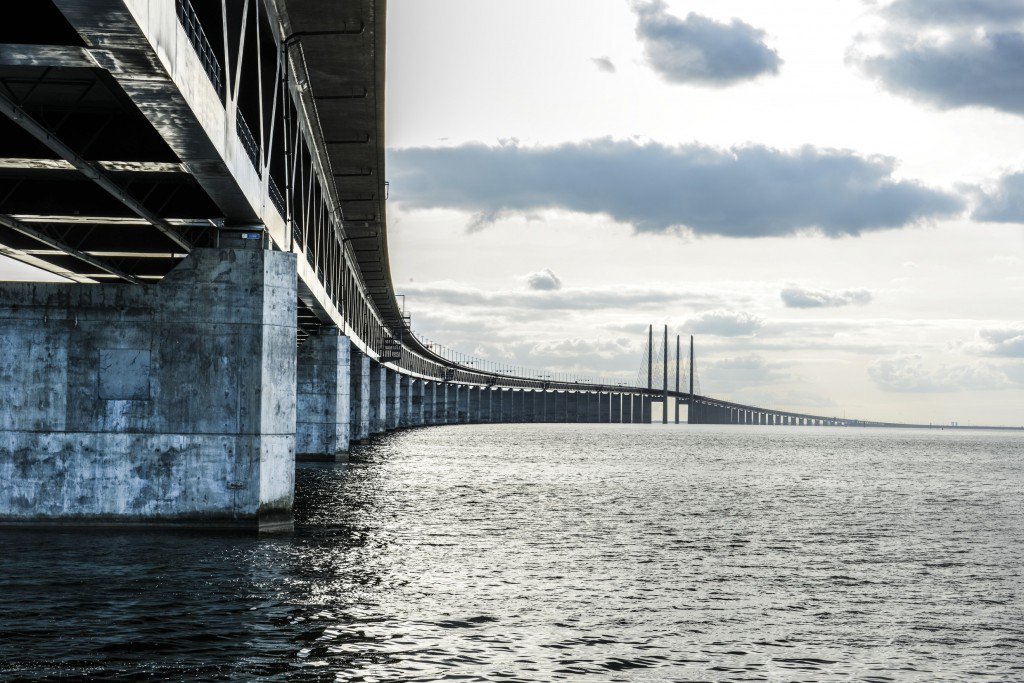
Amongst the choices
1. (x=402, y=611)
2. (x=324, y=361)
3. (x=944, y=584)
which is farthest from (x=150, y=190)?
(x=324, y=361)

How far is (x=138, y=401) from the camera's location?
78.8 feet

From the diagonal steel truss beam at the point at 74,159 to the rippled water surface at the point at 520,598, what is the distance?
6.86 meters

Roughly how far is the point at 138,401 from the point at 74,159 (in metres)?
6.71

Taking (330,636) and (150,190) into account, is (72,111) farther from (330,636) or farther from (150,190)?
(330,636)

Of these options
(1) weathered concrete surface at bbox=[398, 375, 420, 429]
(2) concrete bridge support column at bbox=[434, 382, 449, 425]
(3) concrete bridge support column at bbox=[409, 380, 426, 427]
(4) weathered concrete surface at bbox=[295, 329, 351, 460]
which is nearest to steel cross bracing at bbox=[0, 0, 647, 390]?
(4) weathered concrete surface at bbox=[295, 329, 351, 460]

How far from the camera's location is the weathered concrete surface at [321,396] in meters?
55.9

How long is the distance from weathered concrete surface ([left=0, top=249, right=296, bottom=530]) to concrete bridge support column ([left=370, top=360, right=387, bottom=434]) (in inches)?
2892

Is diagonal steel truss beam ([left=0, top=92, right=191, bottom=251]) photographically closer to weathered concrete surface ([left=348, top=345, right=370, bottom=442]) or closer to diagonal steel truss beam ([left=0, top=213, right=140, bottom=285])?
diagonal steel truss beam ([left=0, top=213, right=140, bottom=285])

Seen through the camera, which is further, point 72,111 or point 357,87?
point 357,87

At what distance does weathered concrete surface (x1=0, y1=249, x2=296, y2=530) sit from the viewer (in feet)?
78.6

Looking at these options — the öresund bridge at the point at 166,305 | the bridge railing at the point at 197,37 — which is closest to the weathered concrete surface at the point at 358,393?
the öresund bridge at the point at 166,305

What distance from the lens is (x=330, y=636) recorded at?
14891 mm

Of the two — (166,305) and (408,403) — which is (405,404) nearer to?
(408,403)

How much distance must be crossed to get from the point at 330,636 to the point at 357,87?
19.7m
